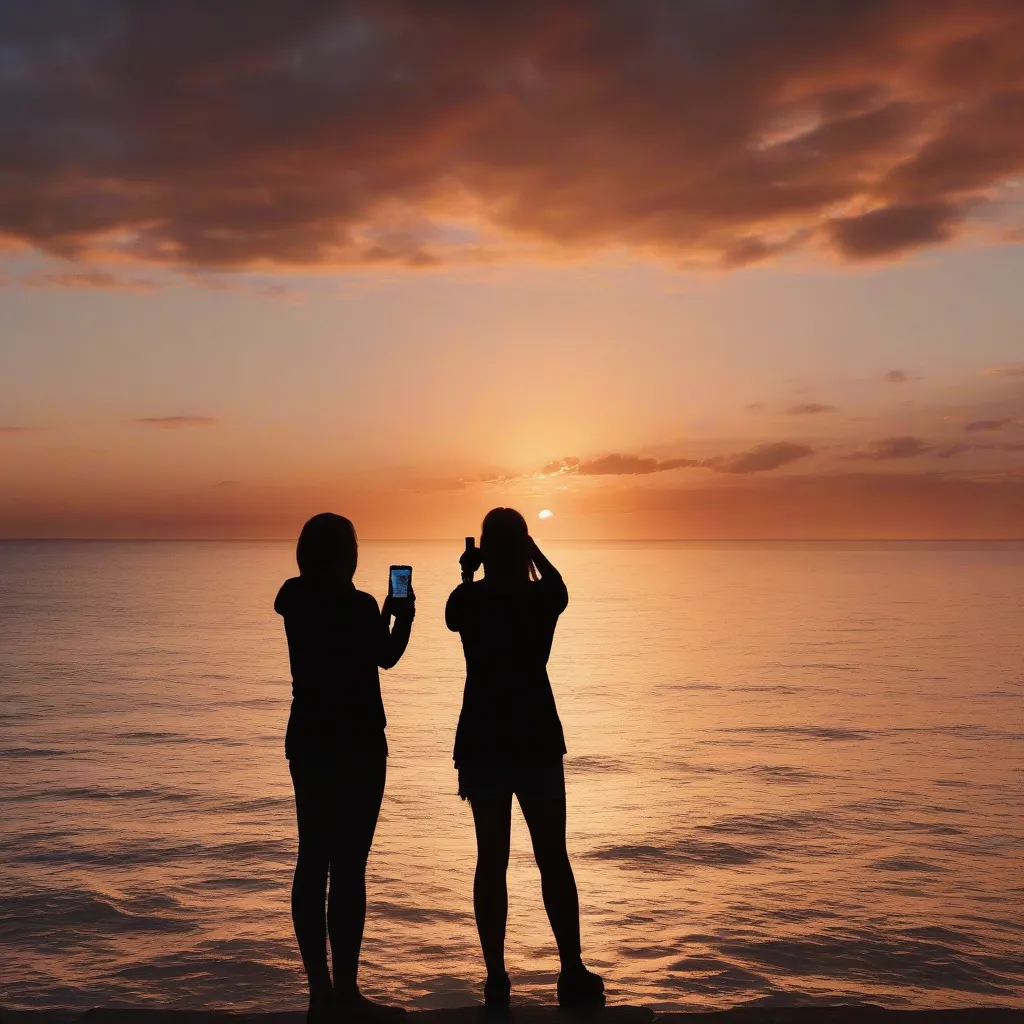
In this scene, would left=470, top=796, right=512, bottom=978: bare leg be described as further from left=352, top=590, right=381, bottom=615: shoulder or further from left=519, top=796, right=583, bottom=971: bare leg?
left=352, top=590, right=381, bottom=615: shoulder

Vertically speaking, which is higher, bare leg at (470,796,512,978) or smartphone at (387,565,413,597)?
smartphone at (387,565,413,597)

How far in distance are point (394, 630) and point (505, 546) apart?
0.72m

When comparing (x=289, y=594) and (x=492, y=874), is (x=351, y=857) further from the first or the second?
(x=289, y=594)

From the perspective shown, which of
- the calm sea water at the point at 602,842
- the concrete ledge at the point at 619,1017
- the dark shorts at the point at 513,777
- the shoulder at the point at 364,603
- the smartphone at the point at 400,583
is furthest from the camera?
the calm sea water at the point at 602,842

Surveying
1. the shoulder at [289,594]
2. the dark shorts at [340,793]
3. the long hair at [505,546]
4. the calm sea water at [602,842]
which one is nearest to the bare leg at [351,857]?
the dark shorts at [340,793]

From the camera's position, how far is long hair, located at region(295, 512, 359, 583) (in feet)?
17.5

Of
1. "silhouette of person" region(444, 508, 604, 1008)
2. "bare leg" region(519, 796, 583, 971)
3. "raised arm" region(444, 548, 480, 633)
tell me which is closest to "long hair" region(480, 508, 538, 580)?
"silhouette of person" region(444, 508, 604, 1008)

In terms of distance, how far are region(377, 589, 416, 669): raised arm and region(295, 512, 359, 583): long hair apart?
0.95 feet

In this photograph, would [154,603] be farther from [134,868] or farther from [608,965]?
[608,965]

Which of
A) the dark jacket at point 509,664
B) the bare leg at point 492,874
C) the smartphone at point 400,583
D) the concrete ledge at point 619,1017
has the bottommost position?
the concrete ledge at point 619,1017

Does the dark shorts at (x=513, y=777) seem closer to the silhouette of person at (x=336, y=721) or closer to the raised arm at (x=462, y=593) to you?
the silhouette of person at (x=336, y=721)

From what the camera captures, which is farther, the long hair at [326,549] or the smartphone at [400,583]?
the smartphone at [400,583]

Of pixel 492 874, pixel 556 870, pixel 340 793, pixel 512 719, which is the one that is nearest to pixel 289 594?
pixel 340 793

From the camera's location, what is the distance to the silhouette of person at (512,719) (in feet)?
17.6
